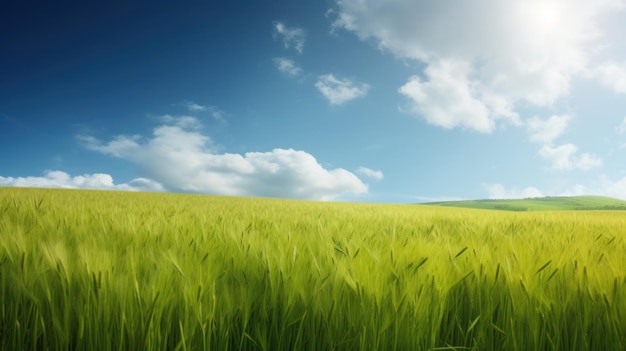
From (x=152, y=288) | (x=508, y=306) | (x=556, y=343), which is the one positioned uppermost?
(x=152, y=288)

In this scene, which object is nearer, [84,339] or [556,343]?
[84,339]

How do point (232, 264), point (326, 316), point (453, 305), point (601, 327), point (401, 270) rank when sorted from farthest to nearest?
point (232, 264) < point (401, 270) < point (453, 305) < point (601, 327) < point (326, 316)

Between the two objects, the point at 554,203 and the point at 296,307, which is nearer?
the point at 296,307

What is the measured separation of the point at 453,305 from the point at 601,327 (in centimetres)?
50

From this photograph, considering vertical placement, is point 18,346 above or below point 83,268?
below

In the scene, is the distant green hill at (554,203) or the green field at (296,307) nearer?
the green field at (296,307)

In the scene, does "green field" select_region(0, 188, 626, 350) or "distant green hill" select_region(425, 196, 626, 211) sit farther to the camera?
"distant green hill" select_region(425, 196, 626, 211)

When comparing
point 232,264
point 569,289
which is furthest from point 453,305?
point 232,264

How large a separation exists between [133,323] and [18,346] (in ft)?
1.18

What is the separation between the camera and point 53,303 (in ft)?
3.48

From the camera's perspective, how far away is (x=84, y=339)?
0.98 meters

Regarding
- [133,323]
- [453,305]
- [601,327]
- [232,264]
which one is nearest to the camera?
[133,323]

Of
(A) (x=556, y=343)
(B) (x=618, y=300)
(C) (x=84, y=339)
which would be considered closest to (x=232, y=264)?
(C) (x=84, y=339)

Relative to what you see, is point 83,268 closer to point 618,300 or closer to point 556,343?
point 556,343
